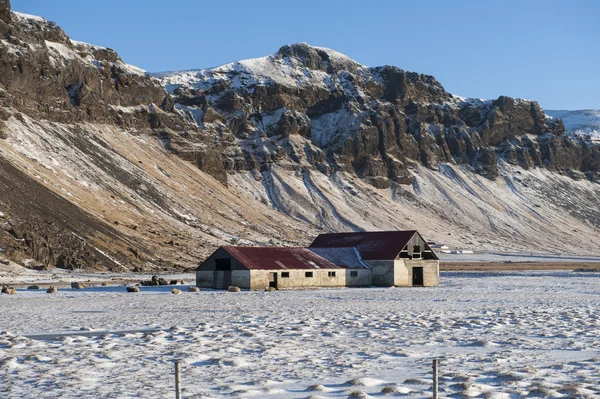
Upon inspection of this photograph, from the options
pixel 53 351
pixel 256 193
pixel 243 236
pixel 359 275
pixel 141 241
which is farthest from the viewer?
pixel 256 193

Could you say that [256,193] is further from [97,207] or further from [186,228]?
[97,207]

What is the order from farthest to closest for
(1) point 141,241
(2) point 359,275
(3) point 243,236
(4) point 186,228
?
(3) point 243,236
(4) point 186,228
(1) point 141,241
(2) point 359,275

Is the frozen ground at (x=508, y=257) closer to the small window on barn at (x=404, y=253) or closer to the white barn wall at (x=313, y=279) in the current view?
the small window on barn at (x=404, y=253)

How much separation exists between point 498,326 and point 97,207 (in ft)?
304

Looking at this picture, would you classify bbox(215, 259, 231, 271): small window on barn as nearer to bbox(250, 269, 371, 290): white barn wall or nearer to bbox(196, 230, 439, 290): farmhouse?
bbox(196, 230, 439, 290): farmhouse

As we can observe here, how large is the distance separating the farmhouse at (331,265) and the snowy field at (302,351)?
21.2 metres

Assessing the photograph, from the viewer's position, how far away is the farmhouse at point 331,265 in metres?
63.0

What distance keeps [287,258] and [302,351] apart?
141 feet

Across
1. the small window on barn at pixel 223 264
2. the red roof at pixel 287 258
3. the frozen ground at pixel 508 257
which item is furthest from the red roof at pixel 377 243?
the frozen ground at pixel 508 257

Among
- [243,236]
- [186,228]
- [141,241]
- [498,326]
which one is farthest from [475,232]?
[498,326]

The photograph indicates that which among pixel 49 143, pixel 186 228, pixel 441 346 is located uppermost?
pixel 49 143

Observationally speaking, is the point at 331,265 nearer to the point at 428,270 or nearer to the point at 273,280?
the point at 273,280

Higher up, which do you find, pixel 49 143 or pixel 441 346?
pixel 49 143

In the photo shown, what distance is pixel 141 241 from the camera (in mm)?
108875
